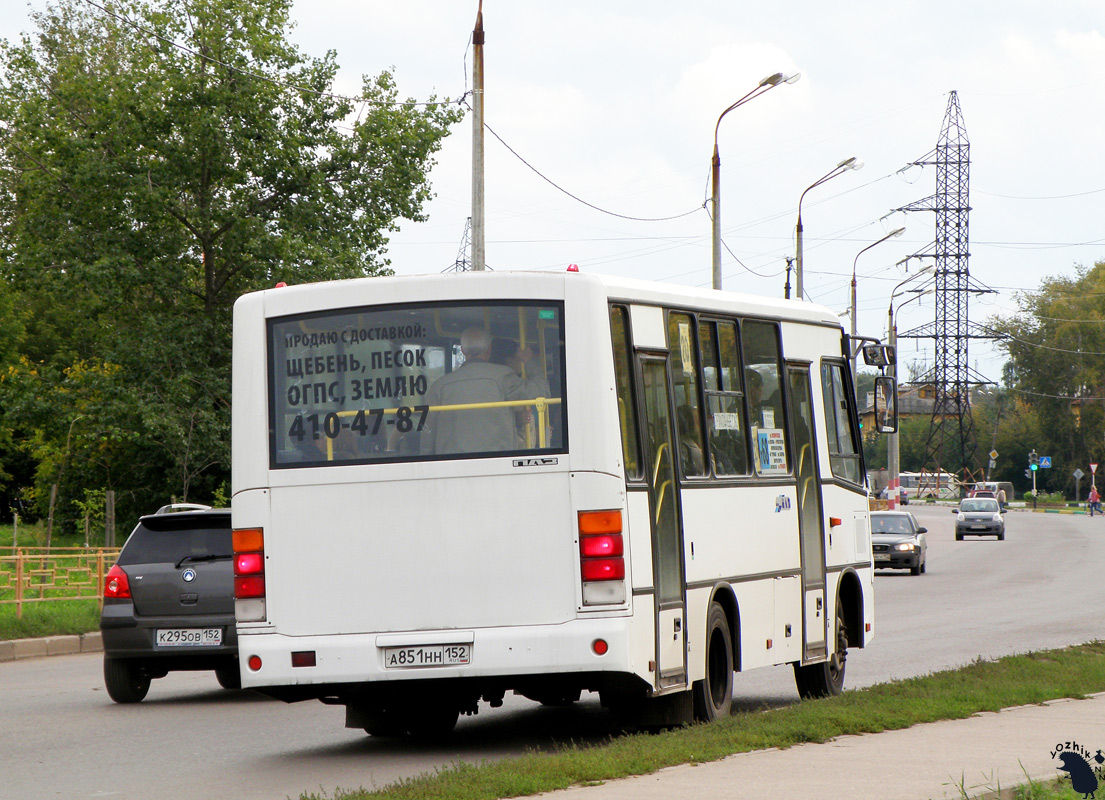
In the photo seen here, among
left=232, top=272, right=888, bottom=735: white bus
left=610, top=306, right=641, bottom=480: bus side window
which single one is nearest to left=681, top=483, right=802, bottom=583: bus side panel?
left=232, top=272, right=888, bottom=735: white bus

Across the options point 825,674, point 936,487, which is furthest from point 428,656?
point 936,487

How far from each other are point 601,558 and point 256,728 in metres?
3.90

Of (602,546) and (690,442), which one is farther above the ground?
(690,442)

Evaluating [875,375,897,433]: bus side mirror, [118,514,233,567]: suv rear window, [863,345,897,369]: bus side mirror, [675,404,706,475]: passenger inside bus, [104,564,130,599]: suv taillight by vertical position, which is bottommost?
[104,564,130,599]: suv taillight

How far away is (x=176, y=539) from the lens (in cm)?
1369

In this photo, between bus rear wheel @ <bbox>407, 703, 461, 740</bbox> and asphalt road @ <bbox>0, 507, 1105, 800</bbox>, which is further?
bus rear wheel @ <bbox>407, 703, 461, 740</bbox>

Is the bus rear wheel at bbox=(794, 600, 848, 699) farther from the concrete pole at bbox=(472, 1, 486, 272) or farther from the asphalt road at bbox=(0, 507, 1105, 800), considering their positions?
the concrete pole at bbox=(472, 1, 486, 272)

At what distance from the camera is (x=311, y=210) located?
36.7 m

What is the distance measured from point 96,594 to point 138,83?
17.5m

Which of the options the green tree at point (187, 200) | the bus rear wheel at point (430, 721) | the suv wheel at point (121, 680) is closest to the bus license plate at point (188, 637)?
the suv wheel at point (121, 680)

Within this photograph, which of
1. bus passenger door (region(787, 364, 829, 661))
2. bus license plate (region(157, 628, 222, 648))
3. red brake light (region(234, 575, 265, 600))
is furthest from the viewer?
bus license plate (region(157, 628, 222, 648))

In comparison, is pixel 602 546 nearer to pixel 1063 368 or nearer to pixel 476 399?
pixel 476 399

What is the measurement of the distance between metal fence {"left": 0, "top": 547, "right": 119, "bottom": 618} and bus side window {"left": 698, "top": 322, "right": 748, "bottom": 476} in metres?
11.9

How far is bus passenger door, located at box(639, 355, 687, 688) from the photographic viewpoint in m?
9.40
